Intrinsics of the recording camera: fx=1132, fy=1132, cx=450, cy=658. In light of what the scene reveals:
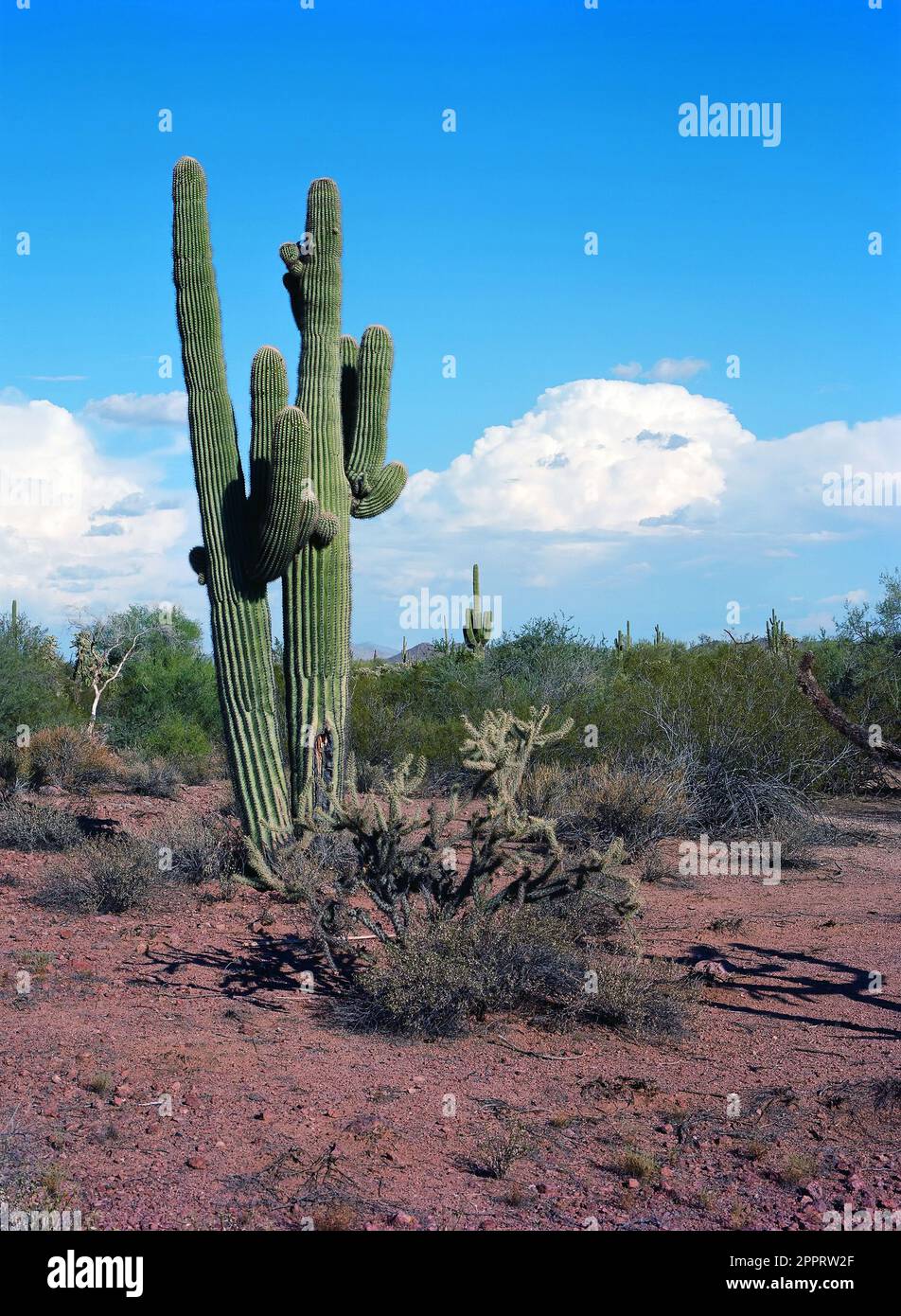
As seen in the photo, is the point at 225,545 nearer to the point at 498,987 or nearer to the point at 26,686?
the point at 498,987

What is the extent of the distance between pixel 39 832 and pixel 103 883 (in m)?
2.84

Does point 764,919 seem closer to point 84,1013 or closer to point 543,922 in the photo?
point 543,922

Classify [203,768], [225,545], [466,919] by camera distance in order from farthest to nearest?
[203,768]
[225,545]
[466,919]

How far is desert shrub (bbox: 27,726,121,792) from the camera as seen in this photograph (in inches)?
610

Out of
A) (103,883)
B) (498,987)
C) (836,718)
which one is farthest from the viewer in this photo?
(103,883)

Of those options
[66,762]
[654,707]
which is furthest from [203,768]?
[654,707]

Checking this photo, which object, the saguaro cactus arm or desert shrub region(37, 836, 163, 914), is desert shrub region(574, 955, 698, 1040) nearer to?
the saguaro cactus arm

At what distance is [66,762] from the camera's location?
15.7 meters

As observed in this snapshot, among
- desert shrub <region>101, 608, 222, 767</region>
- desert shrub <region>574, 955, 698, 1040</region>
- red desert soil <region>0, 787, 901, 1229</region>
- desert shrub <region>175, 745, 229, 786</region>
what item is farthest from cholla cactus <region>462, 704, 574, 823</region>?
desert shrub <region>101, 608, 222, 767</region>

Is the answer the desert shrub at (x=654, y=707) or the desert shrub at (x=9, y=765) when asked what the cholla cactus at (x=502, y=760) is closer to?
the desert shrub at (x=654, y=707)

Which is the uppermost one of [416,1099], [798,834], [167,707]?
[167,707]

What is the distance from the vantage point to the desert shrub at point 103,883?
9250mm

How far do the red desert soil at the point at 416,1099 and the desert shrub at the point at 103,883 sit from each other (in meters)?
0.68
